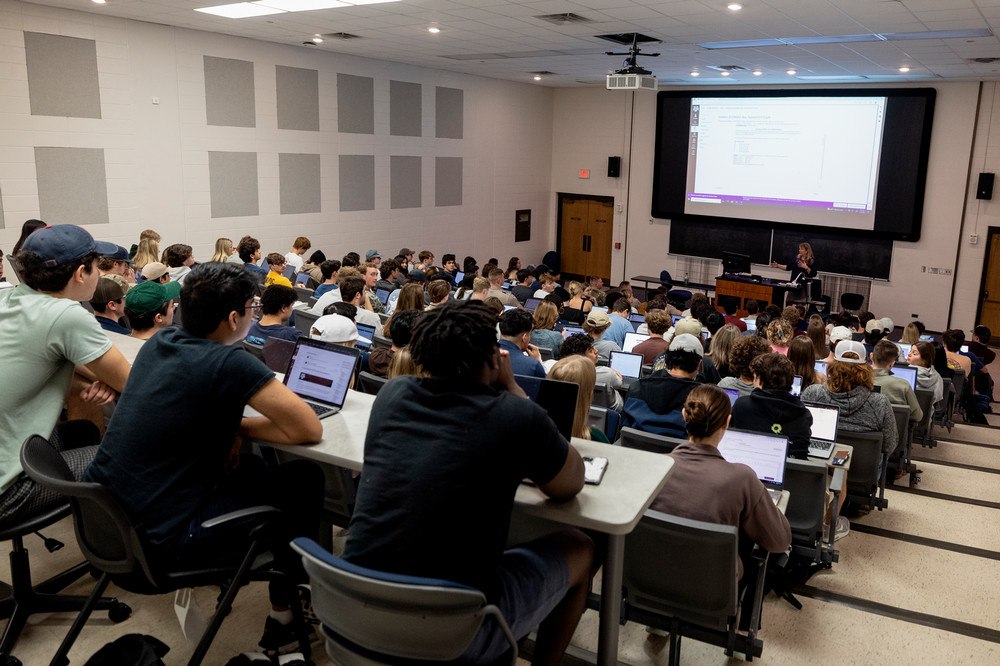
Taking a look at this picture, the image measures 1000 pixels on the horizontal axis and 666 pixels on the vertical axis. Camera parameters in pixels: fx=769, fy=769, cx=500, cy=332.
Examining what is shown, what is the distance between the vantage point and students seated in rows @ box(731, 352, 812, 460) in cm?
397

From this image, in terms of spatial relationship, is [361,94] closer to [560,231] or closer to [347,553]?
[560,231]

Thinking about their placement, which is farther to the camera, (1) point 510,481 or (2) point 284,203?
(2) point 284,203

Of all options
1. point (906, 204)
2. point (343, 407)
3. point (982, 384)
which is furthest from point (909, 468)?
point (906, 204)

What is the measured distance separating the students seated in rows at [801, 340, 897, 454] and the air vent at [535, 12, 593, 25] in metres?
4.94

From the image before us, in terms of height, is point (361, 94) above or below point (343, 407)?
above

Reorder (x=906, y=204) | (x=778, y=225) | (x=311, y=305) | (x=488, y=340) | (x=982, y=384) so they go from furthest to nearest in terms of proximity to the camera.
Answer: (x=778, y=225) → (x=906, y=204) → (x=982, y=384) → (x=311, y=305) → (x=488, y=340)

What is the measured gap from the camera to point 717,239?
14.8 m

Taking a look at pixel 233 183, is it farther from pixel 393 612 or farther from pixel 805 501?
pixel 393 612

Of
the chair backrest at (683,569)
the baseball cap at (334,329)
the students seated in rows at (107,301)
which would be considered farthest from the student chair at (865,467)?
the students seated in rows at (107,301)

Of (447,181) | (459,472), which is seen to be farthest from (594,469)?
(447,181)

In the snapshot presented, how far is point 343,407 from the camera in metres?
2.78

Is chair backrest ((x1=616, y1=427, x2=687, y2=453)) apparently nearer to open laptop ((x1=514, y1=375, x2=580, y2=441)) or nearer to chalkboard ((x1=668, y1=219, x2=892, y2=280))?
open laptop ((x1=514, y1=375, x2=580, y2=441))

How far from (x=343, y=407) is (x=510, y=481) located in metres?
1.15

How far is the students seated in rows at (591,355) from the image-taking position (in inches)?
180
